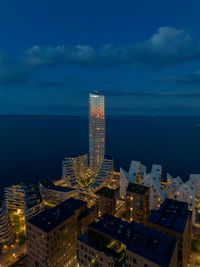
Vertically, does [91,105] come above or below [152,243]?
above

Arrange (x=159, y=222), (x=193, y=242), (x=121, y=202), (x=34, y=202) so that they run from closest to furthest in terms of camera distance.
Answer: (x=159, y=222) → (x=193, y=242) → (x=34, y=202) → (x=121, y=202)

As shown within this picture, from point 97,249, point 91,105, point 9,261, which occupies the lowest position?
point 9,261

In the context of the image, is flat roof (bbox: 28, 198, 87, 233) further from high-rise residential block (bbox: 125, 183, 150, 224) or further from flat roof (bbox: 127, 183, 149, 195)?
flat roof (bbox: 127, 183, 149, 195)

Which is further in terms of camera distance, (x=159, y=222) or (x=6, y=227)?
(x=6, y=227)

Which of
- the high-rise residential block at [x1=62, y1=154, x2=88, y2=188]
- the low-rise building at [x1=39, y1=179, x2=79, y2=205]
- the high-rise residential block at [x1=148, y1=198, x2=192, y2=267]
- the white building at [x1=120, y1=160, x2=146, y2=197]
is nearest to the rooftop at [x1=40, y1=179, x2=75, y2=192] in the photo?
the low-rise building at [x1=39, y1=179, x2=79, y2=205]

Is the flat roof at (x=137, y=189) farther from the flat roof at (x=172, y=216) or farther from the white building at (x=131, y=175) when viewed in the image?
the white building at (x=131, y=175)

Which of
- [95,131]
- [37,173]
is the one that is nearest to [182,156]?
[95,131]

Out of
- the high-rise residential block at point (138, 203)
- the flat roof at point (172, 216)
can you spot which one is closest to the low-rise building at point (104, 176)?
the high-rise residential block at point (138, 203)

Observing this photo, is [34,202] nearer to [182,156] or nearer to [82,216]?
[82,216]
